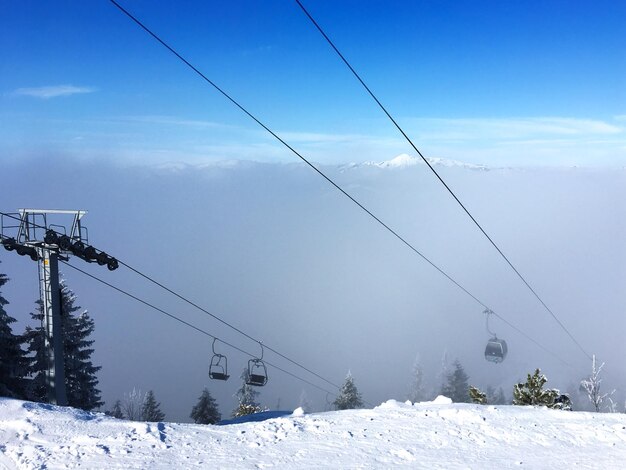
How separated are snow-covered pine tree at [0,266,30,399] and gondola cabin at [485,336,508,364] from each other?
97.0 feet

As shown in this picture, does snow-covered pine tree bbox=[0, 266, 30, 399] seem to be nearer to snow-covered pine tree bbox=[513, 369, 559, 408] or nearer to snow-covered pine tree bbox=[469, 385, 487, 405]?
snow-covered pine tree bbox=[469, 385, 487, 405]

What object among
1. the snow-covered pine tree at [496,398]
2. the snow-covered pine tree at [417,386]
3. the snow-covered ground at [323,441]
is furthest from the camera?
the snow-covered pine tree at [417,386]

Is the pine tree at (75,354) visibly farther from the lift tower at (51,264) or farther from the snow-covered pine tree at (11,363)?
the lift tower at (51,264)

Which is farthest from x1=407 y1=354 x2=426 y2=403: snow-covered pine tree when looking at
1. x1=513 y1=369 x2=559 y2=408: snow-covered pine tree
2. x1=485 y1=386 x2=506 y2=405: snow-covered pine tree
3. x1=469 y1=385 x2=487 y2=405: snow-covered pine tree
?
x1=513 y1=369 x2=559 y2=408: snow-covered pine tree

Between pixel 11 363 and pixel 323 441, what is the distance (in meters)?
20.6

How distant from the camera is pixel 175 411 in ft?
488

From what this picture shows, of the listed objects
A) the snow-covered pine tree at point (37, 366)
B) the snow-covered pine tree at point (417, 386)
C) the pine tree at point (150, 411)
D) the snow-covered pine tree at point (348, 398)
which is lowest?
the snow-covered pine tree at point (417, 386)

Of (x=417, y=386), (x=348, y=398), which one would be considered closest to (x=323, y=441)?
(x=348, y=398)

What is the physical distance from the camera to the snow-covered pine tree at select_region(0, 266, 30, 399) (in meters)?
23.3

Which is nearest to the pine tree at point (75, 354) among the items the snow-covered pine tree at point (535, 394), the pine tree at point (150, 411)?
the pine tree at point (150, 411)

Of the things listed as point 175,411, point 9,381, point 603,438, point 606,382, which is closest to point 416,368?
point 606,382

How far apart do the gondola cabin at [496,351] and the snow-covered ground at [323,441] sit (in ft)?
94.4

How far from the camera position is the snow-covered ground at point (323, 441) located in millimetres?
7742

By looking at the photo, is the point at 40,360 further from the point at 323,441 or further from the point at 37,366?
the point at 323,441
